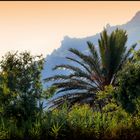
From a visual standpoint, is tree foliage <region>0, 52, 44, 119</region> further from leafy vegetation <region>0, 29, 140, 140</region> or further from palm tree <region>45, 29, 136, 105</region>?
palm tree <region>45, 29, 136, 105</region>

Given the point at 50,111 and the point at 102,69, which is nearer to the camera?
the point at 50,111

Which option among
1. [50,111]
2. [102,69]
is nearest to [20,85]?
[50,111]

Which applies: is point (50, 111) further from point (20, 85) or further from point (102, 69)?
point (102, 69)

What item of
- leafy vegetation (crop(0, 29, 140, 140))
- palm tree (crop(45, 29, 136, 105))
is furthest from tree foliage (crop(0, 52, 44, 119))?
palm tree (crop(45, 29, 136, 105))

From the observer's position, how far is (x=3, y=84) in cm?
1470

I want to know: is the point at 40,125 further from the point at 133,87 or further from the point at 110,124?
the point at 133,87

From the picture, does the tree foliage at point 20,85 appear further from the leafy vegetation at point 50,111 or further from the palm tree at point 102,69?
the palm tree at point 102,69

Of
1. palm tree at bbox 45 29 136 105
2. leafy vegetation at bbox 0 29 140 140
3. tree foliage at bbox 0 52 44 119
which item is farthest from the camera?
palm tree at bbox 45 29 136 105

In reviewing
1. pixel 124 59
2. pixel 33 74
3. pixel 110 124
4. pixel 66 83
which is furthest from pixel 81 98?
pixel 110 124

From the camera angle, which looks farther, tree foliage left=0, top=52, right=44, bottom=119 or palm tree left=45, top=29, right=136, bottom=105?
palm tree left=45, top=29, right=136, bottom=105

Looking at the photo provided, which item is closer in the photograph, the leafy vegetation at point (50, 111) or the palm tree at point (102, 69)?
the leafy vegetation at point (50, 111)

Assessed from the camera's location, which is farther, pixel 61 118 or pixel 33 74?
pixel 33 74

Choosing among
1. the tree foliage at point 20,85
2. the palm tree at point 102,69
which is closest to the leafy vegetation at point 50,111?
the tree foliage at point 20,85

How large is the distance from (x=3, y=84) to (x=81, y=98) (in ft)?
31.3
